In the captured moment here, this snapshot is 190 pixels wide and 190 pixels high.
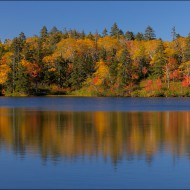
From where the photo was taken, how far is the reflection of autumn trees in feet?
76.8

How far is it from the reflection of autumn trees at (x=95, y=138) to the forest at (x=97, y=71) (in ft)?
253

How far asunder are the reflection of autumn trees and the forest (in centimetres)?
7707

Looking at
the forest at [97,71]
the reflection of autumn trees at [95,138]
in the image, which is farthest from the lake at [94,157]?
the forest at [97,71]

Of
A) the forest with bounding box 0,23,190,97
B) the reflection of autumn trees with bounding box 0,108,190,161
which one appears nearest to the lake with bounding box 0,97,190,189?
the reflection of autumn trees with bounding box 0,108,190,161

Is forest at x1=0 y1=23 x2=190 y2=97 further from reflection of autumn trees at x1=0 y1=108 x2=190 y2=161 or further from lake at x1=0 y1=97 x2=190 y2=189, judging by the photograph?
lake at x1=0 y1=97 x2=190 y2=189

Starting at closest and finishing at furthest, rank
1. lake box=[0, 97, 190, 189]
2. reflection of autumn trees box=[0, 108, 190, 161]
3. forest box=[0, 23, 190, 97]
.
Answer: lake box=[0, 97, 190, 189], reflection of autumn trees box=[0, 108, 190, 161], forest box=[0, 23, 190, 97]

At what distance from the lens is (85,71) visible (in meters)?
126

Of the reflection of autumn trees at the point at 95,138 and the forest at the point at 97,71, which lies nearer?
the reflection of autumn trees at the point at 95,138

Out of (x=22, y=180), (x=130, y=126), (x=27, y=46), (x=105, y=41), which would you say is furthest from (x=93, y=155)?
(x=105, y=41)

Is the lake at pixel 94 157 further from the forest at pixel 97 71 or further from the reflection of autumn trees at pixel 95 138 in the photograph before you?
the forest at pixel 97 71

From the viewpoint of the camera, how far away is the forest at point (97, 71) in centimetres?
11788

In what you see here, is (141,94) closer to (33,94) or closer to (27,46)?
(33,94)

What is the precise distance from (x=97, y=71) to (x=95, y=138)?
313ft

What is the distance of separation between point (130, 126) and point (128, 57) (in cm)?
8722
